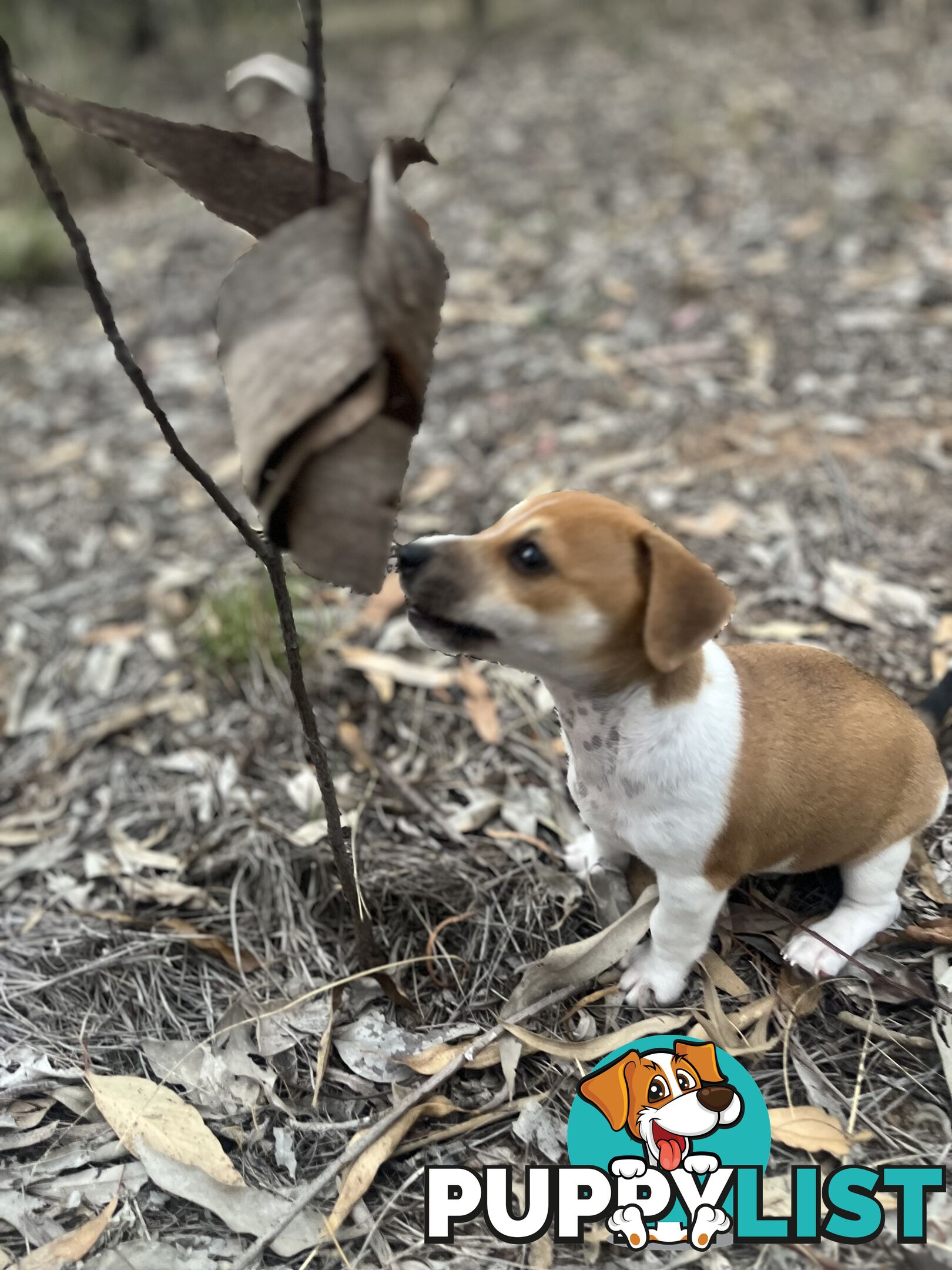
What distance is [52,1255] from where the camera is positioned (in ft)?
6.35

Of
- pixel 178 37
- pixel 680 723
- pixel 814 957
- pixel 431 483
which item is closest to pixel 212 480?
pixel 680 723

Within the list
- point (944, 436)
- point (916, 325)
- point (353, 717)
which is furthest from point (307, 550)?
point (916, 325)

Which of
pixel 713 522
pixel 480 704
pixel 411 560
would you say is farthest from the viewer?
pixel 713 522

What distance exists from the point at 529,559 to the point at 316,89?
2.75 ft

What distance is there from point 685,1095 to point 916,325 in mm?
4154

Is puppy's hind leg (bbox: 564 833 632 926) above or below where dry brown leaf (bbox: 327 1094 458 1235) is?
above

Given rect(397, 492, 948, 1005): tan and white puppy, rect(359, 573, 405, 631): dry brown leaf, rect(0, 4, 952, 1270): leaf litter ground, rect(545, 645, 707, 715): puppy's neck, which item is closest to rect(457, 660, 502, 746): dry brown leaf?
rect(0, 4, 952, 1270): leaf litter ground

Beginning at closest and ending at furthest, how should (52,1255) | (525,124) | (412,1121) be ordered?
(52,1255), (412,1121), (525,124)

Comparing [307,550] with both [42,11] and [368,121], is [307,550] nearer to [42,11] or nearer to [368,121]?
[368,121]

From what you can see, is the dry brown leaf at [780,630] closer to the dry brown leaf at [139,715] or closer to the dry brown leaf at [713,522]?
the dry brown leaf at [713,522]

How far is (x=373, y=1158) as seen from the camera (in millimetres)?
2041

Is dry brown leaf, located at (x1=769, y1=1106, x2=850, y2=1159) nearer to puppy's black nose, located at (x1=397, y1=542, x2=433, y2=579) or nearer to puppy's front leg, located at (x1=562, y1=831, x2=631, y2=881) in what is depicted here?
puppy's front leg, located at (x1=562, y1=831, x2=631, y2=881)

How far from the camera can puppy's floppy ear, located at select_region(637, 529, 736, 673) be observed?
1.82 m

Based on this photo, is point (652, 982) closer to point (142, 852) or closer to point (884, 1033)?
point (884, 1033)
